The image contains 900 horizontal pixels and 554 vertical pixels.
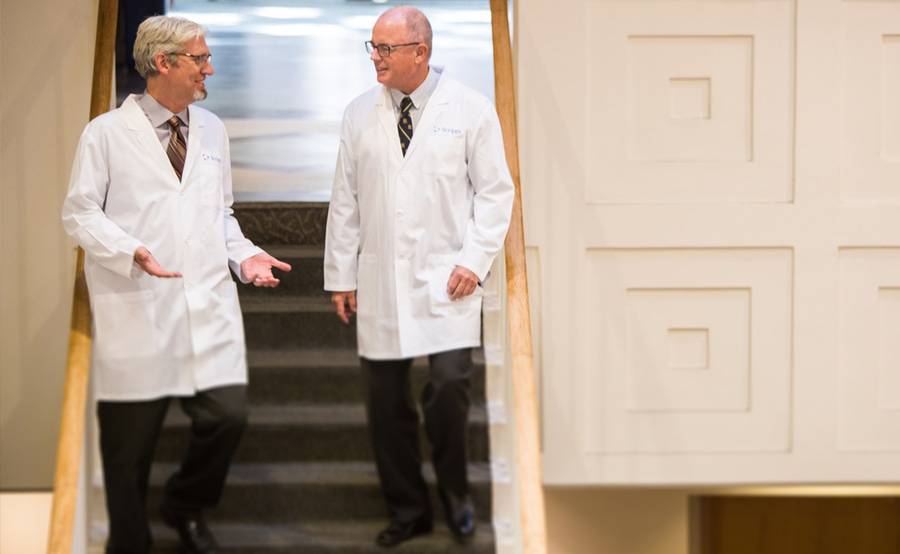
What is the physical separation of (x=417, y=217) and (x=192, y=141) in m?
0.61

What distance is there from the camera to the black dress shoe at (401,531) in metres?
3.00

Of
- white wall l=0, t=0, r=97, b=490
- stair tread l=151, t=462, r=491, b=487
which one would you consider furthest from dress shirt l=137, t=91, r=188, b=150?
white wall l=0, t=0, r=97, b=490

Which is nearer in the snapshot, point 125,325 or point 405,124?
point 125,325

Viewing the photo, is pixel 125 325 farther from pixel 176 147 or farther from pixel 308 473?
pixel 308 473

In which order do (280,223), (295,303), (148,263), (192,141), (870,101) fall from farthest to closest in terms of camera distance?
(870,101)
(280,223)
(295,303)
(192,141)
(148,263)

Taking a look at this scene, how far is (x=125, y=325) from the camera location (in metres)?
3.03

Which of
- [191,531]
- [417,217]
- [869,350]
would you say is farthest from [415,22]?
[869,350]

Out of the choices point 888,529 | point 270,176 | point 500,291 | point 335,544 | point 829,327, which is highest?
point 270,176

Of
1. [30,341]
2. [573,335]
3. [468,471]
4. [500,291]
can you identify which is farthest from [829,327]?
[30,341]

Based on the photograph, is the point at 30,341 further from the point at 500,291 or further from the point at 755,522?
the point at 755,522

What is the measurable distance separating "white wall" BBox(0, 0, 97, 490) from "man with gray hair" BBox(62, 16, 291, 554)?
3.48ft

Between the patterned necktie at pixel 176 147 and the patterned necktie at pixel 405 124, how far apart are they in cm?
56

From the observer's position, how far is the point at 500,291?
3.36m

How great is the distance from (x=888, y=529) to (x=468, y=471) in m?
3.76
